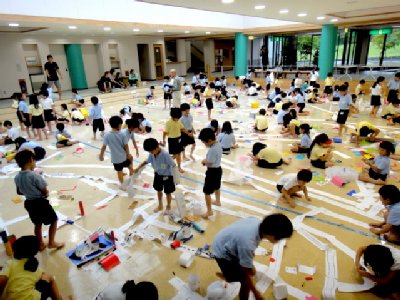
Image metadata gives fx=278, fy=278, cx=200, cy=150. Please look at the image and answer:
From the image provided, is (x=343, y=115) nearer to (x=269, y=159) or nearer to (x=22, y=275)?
(x=269, y=159)

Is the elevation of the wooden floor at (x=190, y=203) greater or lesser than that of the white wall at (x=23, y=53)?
lesser

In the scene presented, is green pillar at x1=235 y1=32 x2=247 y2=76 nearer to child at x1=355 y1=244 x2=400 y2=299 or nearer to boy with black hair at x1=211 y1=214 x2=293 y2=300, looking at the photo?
child at x1=355 y1=244 x2=400 y2=299

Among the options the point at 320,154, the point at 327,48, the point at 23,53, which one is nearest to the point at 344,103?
the point at 320,154

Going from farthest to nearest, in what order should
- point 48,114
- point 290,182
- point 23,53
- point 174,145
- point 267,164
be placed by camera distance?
point 23,53 < point 48,114 < point 267,164 < point 174,145 < point 290,182

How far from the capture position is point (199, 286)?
10.2 ft

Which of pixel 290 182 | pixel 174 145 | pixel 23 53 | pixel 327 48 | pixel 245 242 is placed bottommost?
pixel 290 182

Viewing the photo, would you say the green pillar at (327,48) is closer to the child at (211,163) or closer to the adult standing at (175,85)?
the adult standing at (175,85)

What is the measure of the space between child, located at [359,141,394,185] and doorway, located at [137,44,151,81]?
1863 centimetres

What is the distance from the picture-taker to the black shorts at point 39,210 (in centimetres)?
358

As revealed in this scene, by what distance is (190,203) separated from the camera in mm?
4824

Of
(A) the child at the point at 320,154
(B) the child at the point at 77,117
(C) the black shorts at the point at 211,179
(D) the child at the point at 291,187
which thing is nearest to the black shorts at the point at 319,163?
(A) the child at the point at 320,154

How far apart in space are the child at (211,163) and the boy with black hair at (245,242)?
5.43 ft

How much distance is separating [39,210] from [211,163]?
2.40m

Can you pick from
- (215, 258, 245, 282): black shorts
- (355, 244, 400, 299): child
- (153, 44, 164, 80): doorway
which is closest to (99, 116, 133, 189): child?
(215, 258, 245, 282): black shorts
